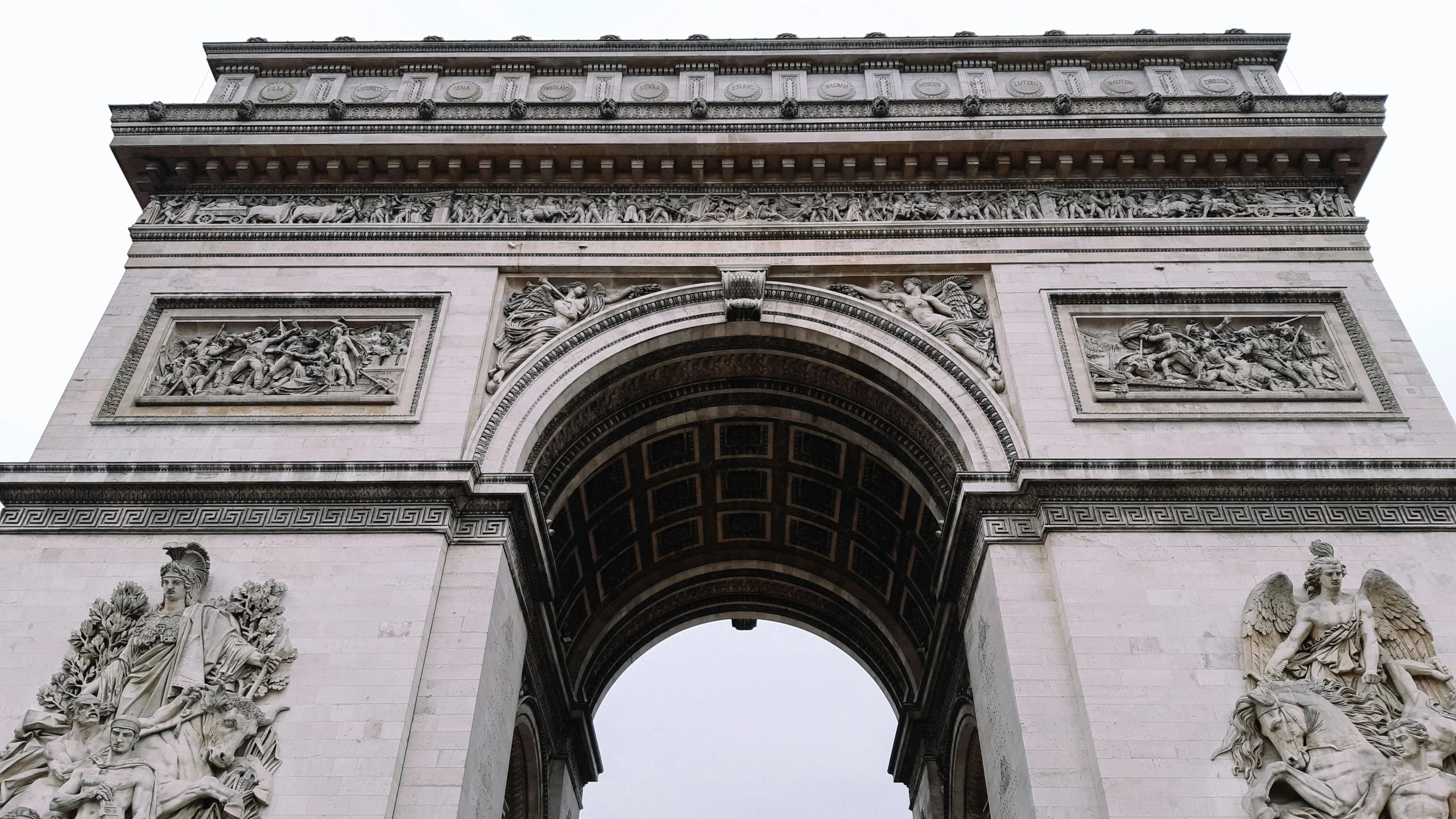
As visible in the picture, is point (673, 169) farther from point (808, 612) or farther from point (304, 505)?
point (808, 612)

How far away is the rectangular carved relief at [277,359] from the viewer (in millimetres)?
14523

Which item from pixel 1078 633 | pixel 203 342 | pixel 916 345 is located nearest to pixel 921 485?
pixel 916 345

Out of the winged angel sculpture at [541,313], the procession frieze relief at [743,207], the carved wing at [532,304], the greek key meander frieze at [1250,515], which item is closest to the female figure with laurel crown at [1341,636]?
the greek key meander frieze at [1250,515]

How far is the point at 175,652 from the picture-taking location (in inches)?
467

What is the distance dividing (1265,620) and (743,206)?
9.34 m

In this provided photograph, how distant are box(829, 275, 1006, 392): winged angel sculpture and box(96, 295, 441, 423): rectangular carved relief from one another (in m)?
6.35

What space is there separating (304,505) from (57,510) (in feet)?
9.92

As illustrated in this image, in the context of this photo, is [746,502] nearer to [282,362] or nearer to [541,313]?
[541,313]

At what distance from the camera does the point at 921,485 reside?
→ 16.1 meters

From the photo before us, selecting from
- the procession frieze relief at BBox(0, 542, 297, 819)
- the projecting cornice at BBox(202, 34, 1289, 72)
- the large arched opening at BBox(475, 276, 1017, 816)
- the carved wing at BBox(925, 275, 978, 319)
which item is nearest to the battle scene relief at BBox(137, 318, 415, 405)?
the large arched opening at BBox(475, 276, 1017, 816)

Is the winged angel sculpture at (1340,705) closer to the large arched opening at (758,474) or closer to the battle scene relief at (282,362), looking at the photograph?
the large arched opening at (758,474)

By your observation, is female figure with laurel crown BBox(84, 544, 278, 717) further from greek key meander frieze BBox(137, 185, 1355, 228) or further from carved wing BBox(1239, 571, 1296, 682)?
carved wing BBox(1239, 571, 1296, 682)

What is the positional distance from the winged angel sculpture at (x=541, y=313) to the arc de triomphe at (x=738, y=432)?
6 centimetres

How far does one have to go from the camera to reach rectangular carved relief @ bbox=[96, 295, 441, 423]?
47.6ft
